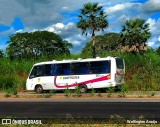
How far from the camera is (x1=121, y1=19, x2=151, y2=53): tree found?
46969mm

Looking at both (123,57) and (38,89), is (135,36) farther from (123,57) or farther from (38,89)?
(38,89)

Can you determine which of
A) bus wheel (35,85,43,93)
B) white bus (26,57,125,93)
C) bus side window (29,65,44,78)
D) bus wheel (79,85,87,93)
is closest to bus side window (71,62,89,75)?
white bus (26,57,125,93)

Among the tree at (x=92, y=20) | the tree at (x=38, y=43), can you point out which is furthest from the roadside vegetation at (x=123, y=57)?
the tree at (x=38, y=43)

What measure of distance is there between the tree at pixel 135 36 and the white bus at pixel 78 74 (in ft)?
53.1

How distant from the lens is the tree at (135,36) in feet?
154

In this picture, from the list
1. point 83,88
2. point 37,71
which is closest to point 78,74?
point 83,88

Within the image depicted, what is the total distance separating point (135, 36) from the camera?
155 feet

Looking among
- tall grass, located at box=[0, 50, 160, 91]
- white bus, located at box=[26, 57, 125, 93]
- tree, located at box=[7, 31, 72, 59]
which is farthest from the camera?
tree, located at box=[7, 31, 72, 59]

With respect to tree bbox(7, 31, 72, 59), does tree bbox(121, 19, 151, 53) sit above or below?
below

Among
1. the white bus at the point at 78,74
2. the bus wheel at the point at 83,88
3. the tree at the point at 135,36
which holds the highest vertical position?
the tree at the point at 135,36

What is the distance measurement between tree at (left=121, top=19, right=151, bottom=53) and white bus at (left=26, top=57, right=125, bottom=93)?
1617cm

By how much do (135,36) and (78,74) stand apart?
18.1 meters

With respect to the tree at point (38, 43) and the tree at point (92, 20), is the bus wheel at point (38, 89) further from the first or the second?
the tree at point (38, 43)

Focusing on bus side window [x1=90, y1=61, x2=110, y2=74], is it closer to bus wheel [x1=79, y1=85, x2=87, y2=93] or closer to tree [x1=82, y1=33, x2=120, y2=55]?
bus wheel [x1=79, y1=85, x2=87, y2=93]
